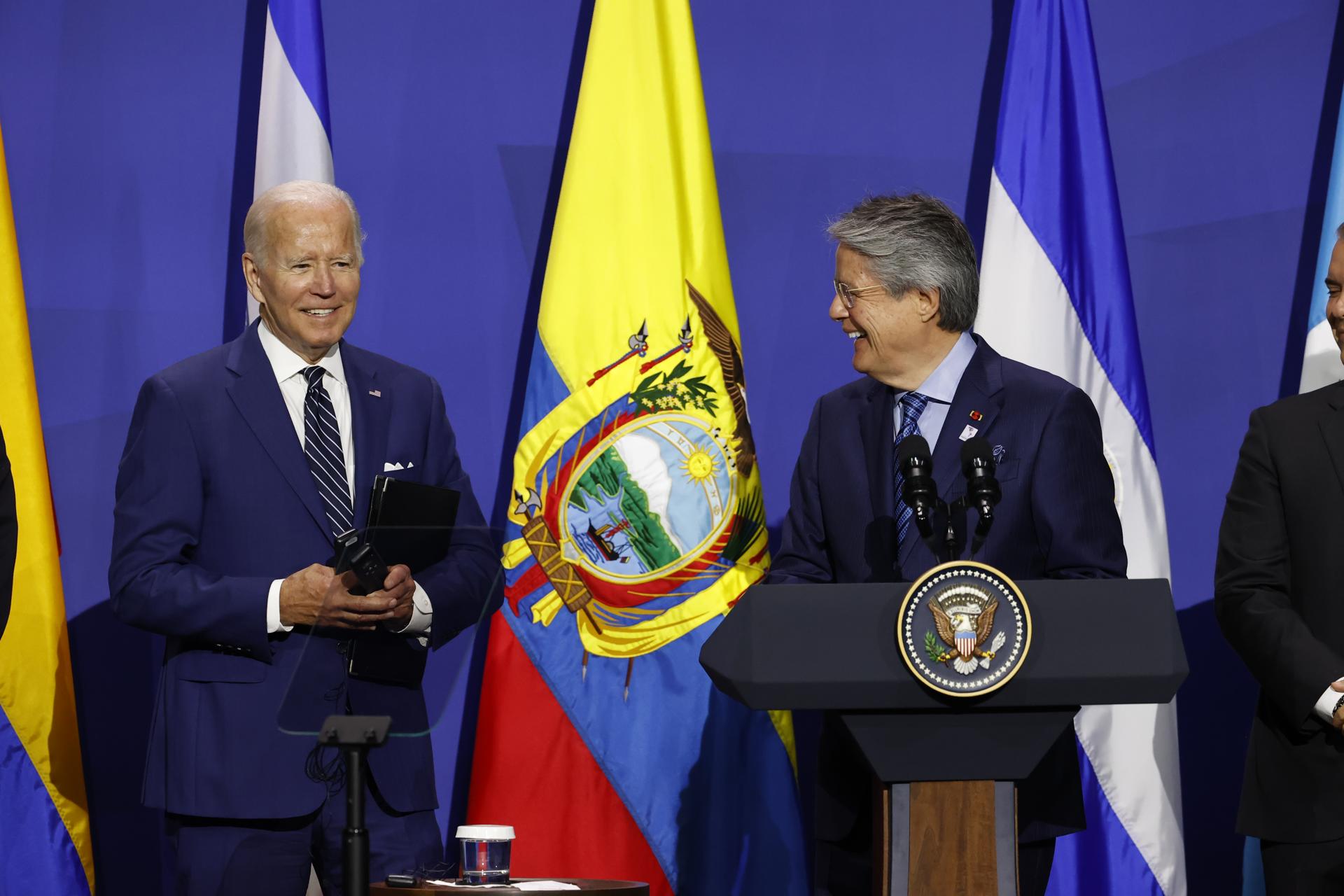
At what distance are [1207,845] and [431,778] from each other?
2.31 meters

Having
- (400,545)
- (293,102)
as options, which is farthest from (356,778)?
(293,102)

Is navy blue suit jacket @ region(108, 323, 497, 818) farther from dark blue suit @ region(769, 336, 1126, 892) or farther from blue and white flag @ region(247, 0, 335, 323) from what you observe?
blue and white flag @ region(247, 0, 335, 323)

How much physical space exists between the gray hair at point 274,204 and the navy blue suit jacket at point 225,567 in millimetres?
213

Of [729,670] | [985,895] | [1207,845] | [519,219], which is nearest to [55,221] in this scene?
[519,219]

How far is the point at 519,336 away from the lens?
4000 millimetres

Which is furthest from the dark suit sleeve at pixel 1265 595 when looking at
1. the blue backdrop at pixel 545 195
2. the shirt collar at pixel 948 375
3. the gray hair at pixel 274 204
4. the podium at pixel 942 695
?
the gray hair at pixel 274 204

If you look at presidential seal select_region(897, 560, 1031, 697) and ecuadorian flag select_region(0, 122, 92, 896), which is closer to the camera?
presidential seal select_region(897, 560, 1031, 697)

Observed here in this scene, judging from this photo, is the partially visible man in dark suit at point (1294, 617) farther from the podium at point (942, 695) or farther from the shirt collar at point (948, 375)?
the podium at point (942, 695)

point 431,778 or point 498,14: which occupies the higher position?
point 498,14

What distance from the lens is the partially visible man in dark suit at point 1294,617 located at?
258 centimetres

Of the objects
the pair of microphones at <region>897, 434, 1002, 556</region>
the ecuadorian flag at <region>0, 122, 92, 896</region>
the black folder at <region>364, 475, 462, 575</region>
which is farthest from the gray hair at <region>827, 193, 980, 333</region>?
the ecuadorian flag at <region>0, 122, 92, 896</region>

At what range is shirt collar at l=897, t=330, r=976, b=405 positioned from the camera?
260 cm

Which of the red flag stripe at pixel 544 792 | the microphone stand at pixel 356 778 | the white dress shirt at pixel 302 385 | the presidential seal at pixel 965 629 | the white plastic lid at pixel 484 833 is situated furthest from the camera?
the red flag stripe at pixel 544 792

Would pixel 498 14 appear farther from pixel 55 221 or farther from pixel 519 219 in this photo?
pixel 55 221
